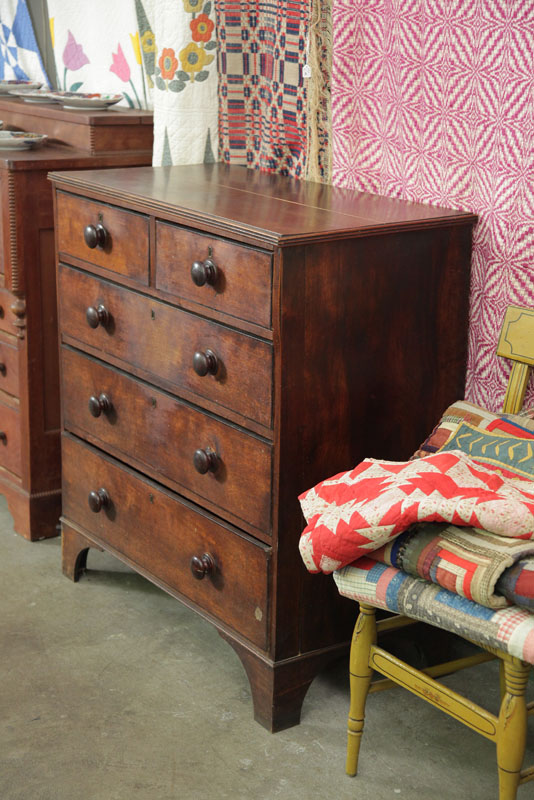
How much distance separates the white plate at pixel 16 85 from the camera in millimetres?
3641

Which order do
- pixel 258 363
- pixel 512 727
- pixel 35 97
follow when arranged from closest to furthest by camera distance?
pixel 512 727 < pixel 258 363 < pixel 35 97

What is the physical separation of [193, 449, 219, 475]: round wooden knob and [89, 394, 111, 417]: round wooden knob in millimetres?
453

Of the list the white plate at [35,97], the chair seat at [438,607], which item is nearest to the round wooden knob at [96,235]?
the chair seat at [438,607]

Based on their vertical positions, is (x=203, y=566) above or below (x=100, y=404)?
below

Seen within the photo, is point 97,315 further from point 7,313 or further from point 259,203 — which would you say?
point 7,313

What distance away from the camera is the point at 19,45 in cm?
404

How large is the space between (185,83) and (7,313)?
0.90 metres

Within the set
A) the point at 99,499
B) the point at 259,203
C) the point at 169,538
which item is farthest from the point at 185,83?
the point at 169,538

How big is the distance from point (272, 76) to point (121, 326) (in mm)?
889

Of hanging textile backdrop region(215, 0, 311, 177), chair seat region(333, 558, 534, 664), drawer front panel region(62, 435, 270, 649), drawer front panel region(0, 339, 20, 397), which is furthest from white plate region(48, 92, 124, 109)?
chair seat region(333, 558, 534, 664)

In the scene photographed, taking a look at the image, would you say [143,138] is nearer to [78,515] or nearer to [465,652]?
[78,515]

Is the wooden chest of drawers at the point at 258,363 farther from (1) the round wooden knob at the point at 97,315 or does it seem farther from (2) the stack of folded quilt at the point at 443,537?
(2) the stack of folded quilt at the point at 443,537

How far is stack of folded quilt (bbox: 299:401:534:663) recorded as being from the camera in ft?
5.21

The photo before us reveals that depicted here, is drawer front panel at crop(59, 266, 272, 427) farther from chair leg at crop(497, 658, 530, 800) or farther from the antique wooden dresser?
chair leg at crop(497, 658, 530, 800)
